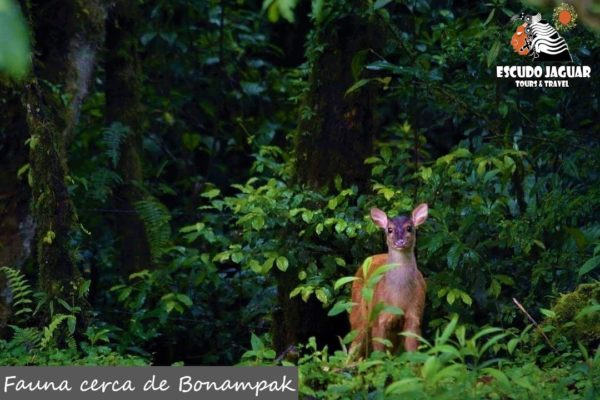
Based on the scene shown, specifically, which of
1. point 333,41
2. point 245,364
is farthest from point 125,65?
point 245,364

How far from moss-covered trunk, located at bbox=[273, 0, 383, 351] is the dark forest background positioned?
16 millimetres

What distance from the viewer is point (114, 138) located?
931 centimetres

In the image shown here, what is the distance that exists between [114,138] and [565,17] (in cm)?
419

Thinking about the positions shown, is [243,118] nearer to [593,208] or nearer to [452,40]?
[452,40]

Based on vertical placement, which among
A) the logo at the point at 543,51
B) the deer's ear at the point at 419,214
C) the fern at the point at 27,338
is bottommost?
the fern at the point at 27,338

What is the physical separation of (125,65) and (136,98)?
1.14 ft

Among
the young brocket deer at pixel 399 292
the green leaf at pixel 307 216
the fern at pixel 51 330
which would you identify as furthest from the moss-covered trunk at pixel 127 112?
the young brocket deer at pixel 399 292

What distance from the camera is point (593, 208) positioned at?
7379 millimetres

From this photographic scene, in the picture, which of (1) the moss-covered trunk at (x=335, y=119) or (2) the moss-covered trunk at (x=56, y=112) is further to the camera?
(1) the moss-covered trunk at (x=335, y=119)

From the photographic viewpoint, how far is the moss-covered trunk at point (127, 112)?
32.1 feet

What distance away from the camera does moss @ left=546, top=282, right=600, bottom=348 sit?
21.0 ft

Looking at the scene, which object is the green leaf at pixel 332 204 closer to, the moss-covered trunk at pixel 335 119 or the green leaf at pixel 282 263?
the moss-covered trunk at pixel 335 119

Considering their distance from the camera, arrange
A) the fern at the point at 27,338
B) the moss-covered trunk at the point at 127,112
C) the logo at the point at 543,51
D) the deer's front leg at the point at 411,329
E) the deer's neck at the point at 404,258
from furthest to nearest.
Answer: the moss-covered trunk at the point at 127,112 < the logo at the point at 543,51 < the fern at the point at 27,338 < the deer's neck at the point at 404,258 < the deer's front leg at the point at 411,329

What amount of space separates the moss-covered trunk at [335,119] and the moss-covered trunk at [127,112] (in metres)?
2.34
